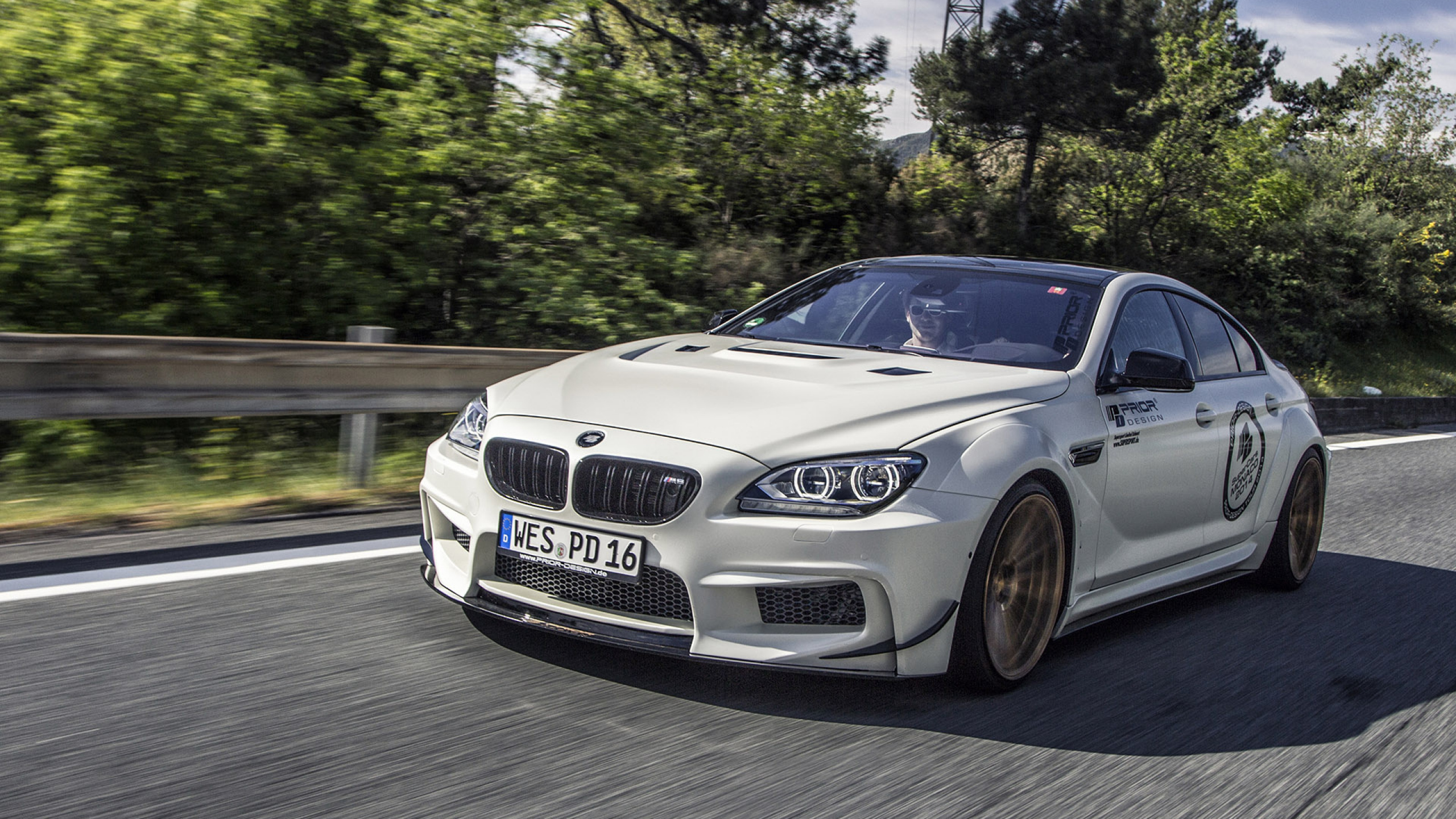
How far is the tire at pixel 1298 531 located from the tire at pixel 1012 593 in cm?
238

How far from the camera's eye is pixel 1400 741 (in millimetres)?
4023

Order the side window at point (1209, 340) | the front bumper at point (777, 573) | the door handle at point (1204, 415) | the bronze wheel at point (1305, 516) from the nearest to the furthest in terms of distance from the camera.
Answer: the front bumper at point (777, 573)
the door handle at point (1204, 415)
the side window at point (1209, 340)
the bronze wheel at point (1305, 516)

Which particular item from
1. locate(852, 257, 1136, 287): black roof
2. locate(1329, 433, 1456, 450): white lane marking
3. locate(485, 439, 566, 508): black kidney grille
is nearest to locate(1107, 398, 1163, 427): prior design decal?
locate(852, 257, 1136, 287): black roof

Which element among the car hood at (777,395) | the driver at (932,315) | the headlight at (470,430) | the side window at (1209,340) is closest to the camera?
the car hood at (777,395)

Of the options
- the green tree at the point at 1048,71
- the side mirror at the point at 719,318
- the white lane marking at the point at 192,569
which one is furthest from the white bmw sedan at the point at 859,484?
the green tree at the point at 1048,71

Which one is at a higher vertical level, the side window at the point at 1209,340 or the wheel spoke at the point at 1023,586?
the side window at the point at 1209,340

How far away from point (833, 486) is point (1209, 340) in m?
2.99

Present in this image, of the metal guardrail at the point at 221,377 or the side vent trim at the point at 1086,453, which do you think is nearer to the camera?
the side vent trim at the point at 1086,453

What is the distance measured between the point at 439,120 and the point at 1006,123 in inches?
745

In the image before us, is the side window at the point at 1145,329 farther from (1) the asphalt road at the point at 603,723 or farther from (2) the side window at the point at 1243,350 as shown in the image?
(1) the asphalt road at the point at 603,723

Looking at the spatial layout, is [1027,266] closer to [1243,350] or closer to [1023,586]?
[1243,350]

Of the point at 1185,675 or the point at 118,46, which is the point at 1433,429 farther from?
the point at 118,46

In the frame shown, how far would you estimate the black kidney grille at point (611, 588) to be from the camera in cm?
364

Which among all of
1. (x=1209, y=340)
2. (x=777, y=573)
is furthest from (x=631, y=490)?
(x=1209, y=340)
